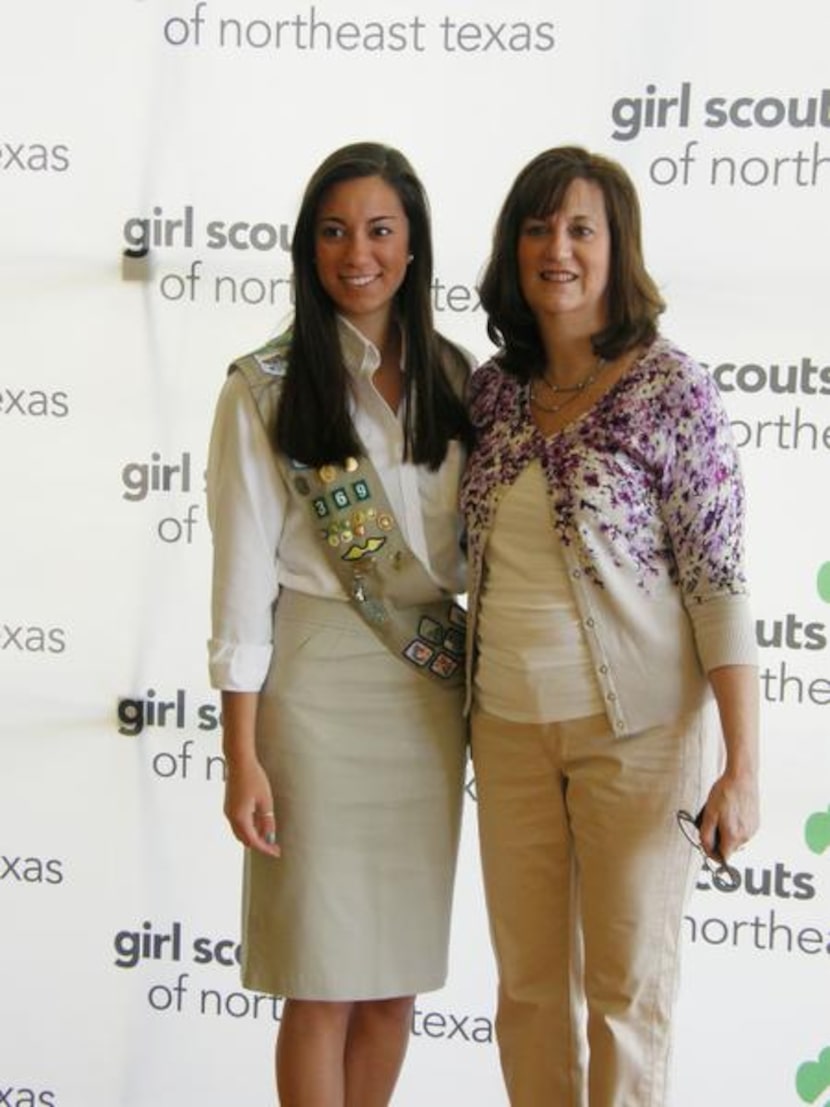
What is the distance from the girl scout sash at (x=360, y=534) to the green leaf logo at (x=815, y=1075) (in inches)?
41.6

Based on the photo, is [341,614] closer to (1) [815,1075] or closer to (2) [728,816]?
(2) [728,816]

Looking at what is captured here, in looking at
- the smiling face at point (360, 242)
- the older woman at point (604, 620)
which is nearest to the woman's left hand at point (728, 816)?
the older woman at point (604, 620)

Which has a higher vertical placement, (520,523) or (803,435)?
(803,435)

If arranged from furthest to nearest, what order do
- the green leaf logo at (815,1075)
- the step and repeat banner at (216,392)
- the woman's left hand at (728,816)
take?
1. the green leaf logo at (815,1075)
2. the step and repeat banner at (216,392)
3. the woman's left hand at (728,816)

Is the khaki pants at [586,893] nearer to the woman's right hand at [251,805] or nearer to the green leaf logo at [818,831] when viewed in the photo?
the woman's right hand at [251,805]

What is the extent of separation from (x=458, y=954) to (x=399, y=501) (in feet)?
3.16

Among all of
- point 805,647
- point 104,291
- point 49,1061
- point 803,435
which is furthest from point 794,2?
point 49,1061

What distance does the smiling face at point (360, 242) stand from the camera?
1.52 m

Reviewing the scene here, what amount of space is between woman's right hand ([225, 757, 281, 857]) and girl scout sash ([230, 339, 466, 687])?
211 millimetres

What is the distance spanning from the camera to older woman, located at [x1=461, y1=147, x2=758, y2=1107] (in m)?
1.44

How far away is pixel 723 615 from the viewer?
1.44 m

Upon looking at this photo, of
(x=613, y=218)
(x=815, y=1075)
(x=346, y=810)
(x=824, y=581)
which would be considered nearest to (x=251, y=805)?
(x=346, y=810)

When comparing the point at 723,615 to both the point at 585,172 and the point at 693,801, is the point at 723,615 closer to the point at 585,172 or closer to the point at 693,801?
the point at 693,801

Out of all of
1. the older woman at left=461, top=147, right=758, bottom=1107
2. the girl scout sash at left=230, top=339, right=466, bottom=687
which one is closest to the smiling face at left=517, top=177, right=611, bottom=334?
the older woman at left=461, top=147, right=758, bottom=1107
